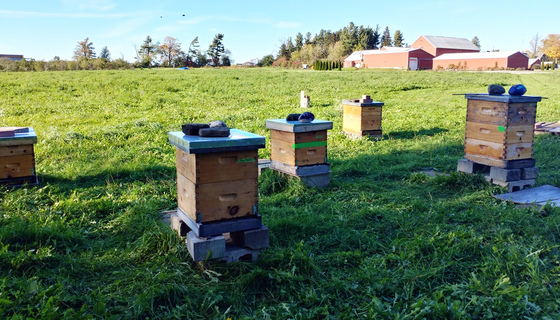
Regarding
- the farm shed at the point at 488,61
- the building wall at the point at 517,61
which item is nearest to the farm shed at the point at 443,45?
the farm shed at the point at 488,61

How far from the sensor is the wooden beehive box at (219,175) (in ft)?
12.6

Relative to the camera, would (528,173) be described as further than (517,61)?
No

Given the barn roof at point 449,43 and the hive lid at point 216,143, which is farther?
the barn roof at point 449,43

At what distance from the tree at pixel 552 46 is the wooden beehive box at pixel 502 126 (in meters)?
96.5

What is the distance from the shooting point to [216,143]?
12.6 feet

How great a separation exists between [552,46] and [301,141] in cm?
10126

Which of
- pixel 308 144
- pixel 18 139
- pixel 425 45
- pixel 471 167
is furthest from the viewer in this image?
pixel 425 45

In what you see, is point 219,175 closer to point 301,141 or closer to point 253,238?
point 253,238

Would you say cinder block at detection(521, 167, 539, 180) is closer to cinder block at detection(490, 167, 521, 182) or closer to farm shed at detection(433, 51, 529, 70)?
cinder block at detection(490, 167, 521, 182)

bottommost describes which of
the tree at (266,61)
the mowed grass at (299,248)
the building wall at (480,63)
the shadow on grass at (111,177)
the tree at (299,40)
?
the mowed grass at (299,248)

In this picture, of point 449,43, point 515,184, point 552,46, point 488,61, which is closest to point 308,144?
point 515,184

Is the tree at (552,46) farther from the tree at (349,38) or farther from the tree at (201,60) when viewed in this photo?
the tree at (201,60)

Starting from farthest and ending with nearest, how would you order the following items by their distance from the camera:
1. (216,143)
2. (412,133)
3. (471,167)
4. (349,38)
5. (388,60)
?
(349,38), (388,60), (412,133), (471,167), (216,143)

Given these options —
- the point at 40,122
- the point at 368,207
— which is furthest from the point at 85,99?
the point at 368,207
